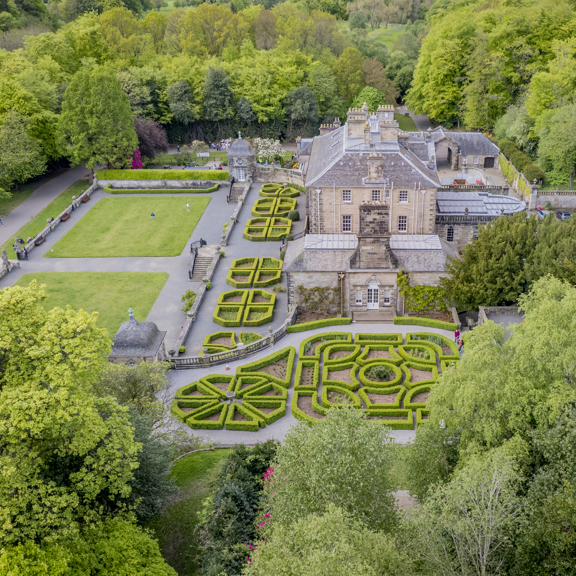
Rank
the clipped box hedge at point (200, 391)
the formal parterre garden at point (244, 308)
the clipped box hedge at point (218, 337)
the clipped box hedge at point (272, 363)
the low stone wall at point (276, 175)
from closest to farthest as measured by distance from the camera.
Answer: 1. the clipped box hedge at point (200, 391)
2. the clipped box hedge at point (272, 363)
3. the clipped box hedge at point (218, 337)
4. the formal parterre garden at point (244, 308)
5. the low stone wall at point (276, 175)

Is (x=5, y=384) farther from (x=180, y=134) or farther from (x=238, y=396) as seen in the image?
(x=180, y=134)

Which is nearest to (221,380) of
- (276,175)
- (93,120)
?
(276,175)

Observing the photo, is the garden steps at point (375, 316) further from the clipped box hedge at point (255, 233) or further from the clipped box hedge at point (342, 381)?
the clipped box hedge at point (255, 233)

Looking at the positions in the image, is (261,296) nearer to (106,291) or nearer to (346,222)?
(346,222)

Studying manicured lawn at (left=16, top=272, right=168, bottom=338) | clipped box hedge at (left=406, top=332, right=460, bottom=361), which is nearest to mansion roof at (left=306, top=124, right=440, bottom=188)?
clipped box hedge at (left=406, top=332, right=460, bottom=361)

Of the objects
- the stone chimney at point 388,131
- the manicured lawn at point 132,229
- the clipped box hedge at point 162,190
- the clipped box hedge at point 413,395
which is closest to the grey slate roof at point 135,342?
the clipped box hedge at point 413,395

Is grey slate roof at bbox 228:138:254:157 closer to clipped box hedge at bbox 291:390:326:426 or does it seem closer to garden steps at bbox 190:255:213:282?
garden steps at bbox 190:255:213:282

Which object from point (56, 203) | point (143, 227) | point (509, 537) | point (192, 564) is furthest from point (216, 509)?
point (56, 203)
